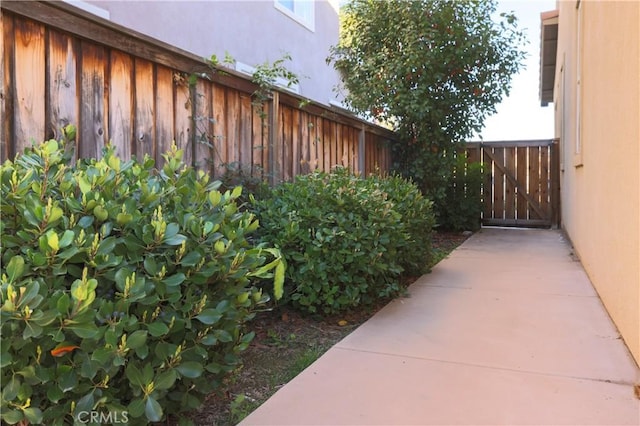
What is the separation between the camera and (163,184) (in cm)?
246

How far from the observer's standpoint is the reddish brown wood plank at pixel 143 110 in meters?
3.37

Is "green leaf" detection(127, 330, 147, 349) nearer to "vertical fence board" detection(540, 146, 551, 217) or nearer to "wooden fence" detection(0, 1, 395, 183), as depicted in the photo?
"wooden fence" detection(0, 1, 395, 183)

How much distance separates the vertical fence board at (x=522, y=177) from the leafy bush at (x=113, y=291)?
32.6 feet

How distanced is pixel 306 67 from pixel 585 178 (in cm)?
740

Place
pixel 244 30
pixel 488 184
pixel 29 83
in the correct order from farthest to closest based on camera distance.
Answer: pixel 488 184, pixel 244 30, pixel 29 83

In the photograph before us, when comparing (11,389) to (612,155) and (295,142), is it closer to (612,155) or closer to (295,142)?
(612,155)

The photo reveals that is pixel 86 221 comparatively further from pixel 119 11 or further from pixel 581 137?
pixel 581 137

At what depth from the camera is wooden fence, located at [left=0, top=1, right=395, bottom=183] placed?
104 inches

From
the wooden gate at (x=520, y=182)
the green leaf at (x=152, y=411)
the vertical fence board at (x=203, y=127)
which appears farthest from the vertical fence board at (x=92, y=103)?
the wooden gate at (x=520, y=182)

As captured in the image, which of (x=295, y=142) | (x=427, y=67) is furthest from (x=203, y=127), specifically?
(x=427, y=67)

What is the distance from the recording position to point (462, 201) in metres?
9.73

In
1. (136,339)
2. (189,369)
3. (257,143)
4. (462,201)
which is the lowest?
(189,369)

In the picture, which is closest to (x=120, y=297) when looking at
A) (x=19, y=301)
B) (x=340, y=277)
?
(x=19, y=301)

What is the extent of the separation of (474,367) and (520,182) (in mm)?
8898
